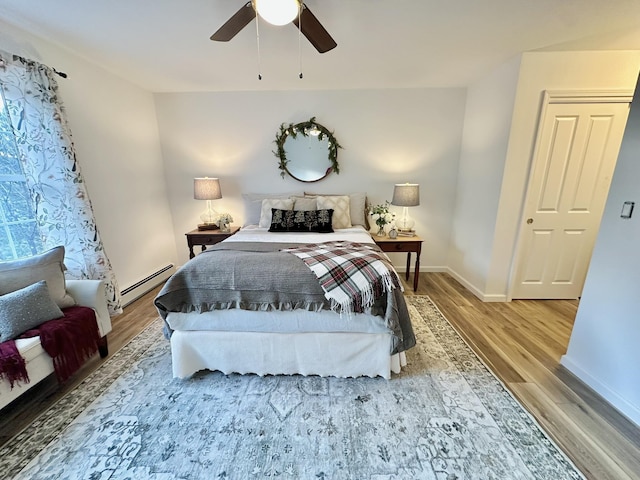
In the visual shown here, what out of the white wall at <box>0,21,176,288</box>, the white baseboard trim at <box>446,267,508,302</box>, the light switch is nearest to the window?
the white wall at <box>0,21,176,288</box>

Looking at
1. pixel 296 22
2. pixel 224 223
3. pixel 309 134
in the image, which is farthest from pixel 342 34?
pixel 224 223

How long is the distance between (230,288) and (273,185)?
222cm

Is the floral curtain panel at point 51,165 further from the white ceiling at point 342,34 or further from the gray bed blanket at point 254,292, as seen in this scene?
the gray bed blanket at point 254,292

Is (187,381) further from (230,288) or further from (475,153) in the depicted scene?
(475,153)

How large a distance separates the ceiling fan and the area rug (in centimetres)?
222

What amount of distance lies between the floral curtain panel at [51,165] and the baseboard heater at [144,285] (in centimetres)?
58

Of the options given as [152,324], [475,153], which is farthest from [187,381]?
[475,153]

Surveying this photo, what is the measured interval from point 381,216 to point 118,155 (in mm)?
3065

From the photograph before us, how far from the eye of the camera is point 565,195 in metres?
2.56

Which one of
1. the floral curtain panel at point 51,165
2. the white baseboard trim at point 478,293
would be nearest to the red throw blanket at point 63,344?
the floral curtain panel at point 51,165

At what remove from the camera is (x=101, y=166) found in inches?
102

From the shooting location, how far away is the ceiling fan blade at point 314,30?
4.77 feet

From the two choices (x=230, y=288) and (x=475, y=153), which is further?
(x=475, y=153)

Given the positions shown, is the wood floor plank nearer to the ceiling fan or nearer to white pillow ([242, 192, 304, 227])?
the ceiling fan
